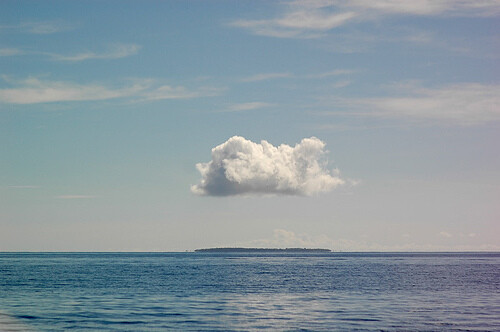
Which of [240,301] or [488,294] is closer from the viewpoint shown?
[240,301]

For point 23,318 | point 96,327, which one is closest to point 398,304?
point 96,327

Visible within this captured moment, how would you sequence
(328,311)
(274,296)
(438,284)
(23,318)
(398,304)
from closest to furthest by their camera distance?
(23,318)
(328,311)
(398,304)
(274,296)
(438,284)

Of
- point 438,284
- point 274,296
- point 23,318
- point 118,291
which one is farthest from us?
point 438,284

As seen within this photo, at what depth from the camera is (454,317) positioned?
57.3m

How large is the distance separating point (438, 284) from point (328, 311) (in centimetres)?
4744

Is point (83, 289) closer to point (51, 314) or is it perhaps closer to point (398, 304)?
point (51, 314)

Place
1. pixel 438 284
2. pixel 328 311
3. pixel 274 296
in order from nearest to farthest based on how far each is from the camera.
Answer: pixel 328 311, pixel 274 296, pixel 438 284

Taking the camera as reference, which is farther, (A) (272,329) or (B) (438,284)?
(B) (438,284)

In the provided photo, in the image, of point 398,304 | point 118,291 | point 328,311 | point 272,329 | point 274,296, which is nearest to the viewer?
point 272,329

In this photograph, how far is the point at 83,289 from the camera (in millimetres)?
86375

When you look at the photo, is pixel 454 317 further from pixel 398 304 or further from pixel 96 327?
pixel 96 327

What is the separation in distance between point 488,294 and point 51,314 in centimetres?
5986

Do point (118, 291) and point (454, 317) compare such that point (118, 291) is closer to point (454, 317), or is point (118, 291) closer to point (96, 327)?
point (96, 327)

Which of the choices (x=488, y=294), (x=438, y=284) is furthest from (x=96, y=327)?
(x=438, y=284)
